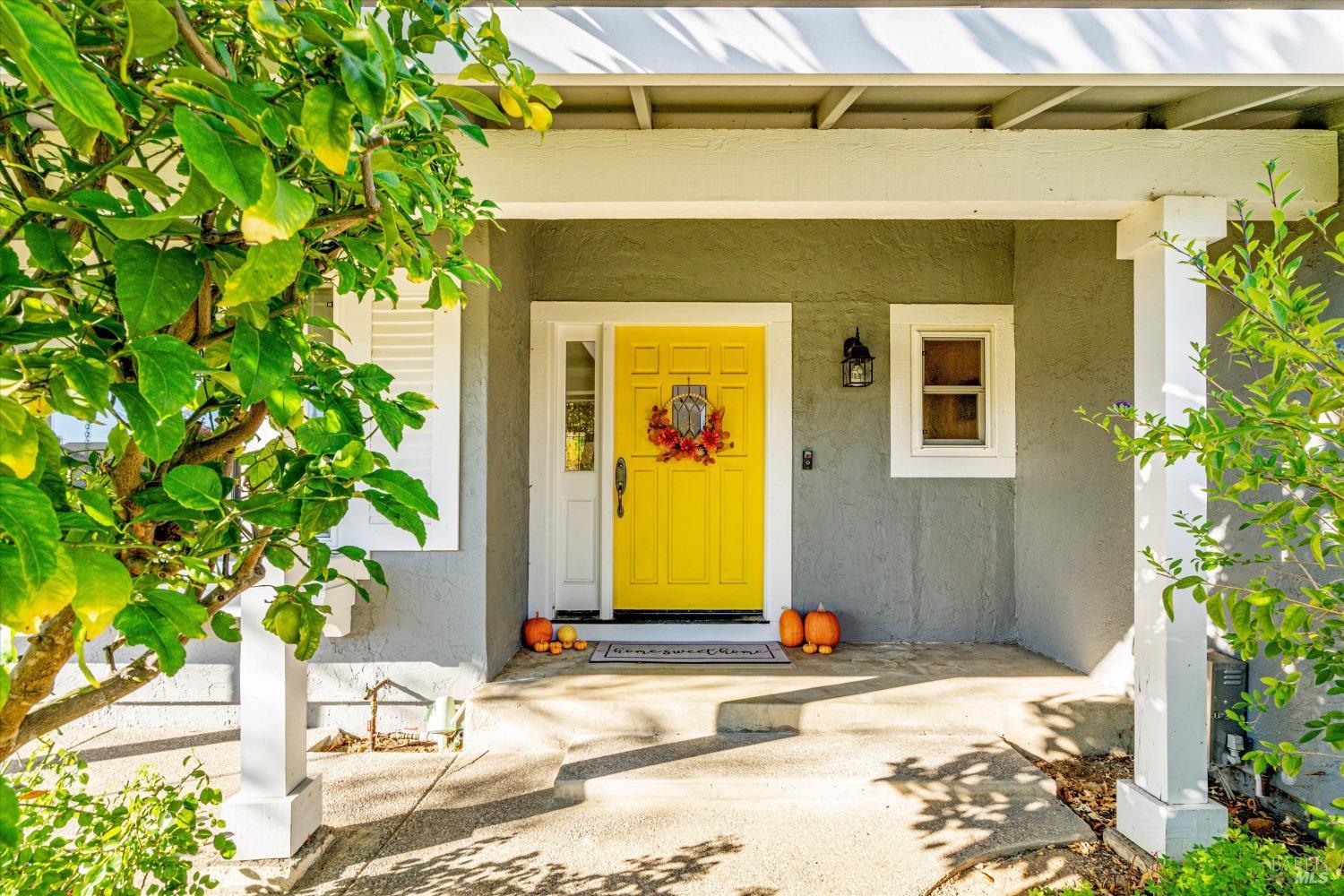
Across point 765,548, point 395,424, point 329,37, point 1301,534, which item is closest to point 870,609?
point 765,548

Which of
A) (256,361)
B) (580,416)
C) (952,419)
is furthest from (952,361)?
(256,361)

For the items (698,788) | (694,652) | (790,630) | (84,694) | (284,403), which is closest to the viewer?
(284,403)

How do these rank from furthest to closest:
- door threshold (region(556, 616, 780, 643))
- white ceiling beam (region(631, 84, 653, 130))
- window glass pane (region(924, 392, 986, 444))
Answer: window glass pane (region(924, 392, 986, 444)) → door threshold (region(556, 616, 780, 643)) → white ceiling beam (region(631, 84, 653, 130))

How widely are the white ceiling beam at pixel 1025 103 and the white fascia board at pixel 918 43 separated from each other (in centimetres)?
19

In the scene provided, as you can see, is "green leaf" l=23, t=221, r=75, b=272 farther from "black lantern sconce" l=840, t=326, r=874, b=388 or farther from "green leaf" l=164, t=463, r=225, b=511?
"black lantern sconce" l=840, t=326, r=874, b=388

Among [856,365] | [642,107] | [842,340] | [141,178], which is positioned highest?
[642,107]

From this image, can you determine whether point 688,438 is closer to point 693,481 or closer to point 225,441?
point 693,481

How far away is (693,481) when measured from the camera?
4.55 metres

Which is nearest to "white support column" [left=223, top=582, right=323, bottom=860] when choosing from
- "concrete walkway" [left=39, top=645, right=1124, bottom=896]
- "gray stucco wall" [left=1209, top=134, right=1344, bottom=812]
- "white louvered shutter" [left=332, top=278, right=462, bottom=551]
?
"concrete walkway" [left=39, top=645, right=1124, bottom=896]

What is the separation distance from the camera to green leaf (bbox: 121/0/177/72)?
22.5 inches

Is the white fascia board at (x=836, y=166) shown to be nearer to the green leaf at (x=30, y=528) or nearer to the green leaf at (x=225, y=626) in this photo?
the green leaf at (x=225, y=626)

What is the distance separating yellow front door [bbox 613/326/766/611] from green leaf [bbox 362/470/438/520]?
375cm

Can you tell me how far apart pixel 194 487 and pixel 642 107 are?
81.5 inches

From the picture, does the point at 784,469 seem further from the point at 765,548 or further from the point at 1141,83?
the point at 1141,83
